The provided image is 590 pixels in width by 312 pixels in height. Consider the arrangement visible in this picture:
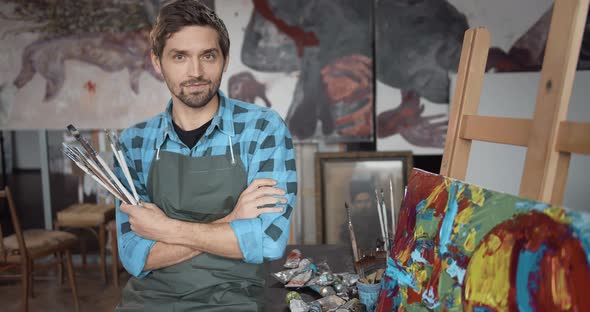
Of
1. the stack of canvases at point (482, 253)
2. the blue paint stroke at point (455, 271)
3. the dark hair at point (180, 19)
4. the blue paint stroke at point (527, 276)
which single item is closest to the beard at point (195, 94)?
the dark hair at point (180, 19)

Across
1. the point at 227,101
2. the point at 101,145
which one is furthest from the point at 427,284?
the point at 101,145

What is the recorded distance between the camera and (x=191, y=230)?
1.50 meters

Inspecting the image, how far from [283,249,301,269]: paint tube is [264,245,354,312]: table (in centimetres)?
3

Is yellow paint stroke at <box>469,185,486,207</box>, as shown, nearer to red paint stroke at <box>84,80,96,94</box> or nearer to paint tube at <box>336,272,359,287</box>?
paint tube at <box>336,272,359,287</box>

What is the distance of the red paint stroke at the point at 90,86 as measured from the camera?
366cm

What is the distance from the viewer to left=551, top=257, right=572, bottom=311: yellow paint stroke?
2.30 feet

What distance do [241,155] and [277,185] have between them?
0.59ft

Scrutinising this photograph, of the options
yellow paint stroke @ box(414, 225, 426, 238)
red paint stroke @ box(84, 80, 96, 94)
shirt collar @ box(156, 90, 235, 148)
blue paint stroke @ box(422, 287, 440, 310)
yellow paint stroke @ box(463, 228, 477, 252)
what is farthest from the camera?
red paint stroke @ box(84, 80, 96, 94)

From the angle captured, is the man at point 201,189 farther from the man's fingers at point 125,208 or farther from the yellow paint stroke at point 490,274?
the yellow paint stroke at point 490,274

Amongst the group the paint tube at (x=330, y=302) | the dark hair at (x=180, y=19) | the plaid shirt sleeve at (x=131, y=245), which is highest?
the dark hair at (x=180, y=19)

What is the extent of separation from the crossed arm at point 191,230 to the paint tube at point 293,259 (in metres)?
0.25

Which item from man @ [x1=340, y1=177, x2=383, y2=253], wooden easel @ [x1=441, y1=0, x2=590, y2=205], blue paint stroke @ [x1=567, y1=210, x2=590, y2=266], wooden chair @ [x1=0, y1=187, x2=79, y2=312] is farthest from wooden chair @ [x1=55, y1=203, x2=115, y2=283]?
blue paint stroke @ [x1=567, y1=210, x2=590, y2=266]

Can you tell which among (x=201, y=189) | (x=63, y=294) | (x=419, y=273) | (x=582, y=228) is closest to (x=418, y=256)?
(x=419, y=273)

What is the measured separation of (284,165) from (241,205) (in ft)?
0.68
